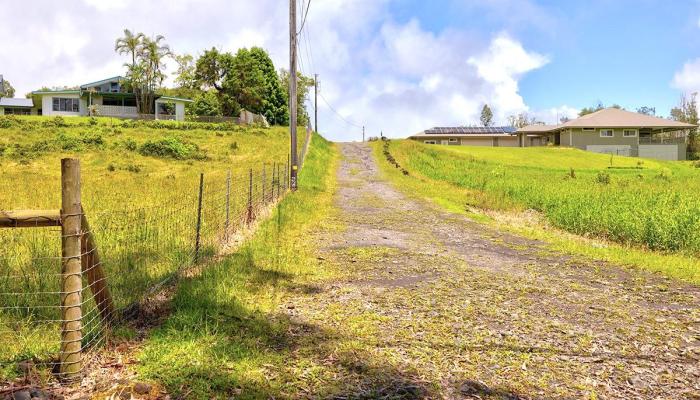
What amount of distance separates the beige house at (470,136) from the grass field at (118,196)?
86.8 ft

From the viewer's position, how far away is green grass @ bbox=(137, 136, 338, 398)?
12.2ft

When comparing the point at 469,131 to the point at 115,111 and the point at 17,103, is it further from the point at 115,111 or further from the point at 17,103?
the point at 17,103

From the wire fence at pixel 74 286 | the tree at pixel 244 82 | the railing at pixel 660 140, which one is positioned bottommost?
the wire fence at pixel 74 286

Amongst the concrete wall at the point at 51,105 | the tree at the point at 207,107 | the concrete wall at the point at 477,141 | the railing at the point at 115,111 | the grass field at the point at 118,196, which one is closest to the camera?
the grass field at the point at 118,196

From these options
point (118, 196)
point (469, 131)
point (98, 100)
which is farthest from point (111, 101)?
point (469, 131)

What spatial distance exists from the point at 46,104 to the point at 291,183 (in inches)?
1820

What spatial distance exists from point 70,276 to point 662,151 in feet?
203

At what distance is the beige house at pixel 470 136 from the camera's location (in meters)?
63.8

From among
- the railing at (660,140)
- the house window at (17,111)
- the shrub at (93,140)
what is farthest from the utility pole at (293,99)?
the house window at (17,111)

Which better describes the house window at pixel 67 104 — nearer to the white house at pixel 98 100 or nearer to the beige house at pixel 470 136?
the white house at pixel 98 100

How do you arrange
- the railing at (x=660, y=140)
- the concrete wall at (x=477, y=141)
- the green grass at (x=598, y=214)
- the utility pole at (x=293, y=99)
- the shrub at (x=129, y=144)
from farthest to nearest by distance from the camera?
the concrete wall at (x=477, y=141)
the railing at (x=660, y=140)
the shrub at (x=129, y=144)
the utility pole at (x=293, y=99)
the green grass at (x=598, y=214)

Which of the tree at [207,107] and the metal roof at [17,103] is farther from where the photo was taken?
the metal roof at [17,103]

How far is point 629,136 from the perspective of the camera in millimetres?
54156

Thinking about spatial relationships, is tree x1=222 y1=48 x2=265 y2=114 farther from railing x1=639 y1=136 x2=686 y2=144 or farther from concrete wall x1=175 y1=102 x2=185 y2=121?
railing x1=639 y1=136 x2=686 y2=144
